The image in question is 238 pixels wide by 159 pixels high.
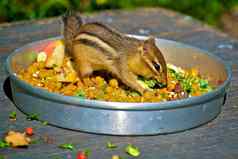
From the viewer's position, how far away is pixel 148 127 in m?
3.21

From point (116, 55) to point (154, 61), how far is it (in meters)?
0.23

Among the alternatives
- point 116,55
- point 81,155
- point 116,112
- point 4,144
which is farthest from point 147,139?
point 4,144

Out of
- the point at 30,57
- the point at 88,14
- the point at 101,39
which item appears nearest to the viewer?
the point at 101,39

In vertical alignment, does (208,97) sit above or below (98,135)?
above

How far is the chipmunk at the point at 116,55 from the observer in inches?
138

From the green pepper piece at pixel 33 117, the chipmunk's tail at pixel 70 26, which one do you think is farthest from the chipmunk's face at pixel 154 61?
the green pepper piece at pixel 33 117

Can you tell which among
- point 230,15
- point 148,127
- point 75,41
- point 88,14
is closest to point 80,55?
point 75,41

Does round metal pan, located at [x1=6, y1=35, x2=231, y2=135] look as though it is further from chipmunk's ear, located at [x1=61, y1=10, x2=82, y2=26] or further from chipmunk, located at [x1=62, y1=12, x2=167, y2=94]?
chipmunk's ear, located at [x1=61, y1=10, x2=82, y2=26]

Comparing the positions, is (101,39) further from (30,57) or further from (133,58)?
(30,57)

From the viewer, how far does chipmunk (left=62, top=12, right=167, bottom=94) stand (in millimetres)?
3500

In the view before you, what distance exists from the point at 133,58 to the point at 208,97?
540mm

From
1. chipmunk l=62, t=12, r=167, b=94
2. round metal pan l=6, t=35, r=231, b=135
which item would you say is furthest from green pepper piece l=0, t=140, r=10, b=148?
chipmunk l=62, t=12, r=167, b=94

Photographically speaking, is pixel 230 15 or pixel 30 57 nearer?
pixel 30 57

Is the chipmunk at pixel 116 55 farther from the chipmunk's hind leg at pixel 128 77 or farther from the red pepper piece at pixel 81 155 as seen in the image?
the red pepper piece at pixel 81 155
